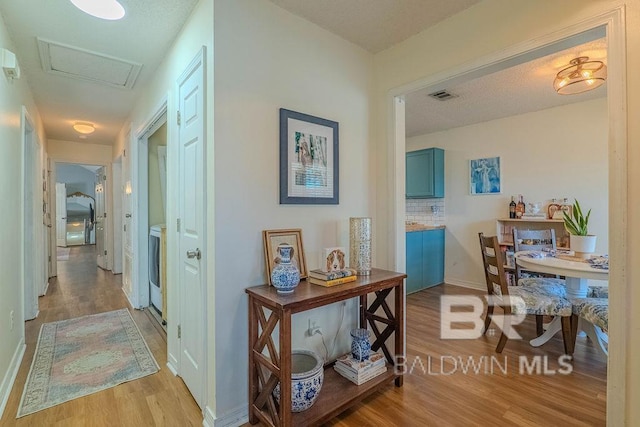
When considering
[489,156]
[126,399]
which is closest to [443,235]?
[489,156]

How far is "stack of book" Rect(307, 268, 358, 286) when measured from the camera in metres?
1.76

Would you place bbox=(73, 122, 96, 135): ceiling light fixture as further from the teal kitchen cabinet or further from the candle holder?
the teal kitchen cabinet

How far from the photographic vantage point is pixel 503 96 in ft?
11.1

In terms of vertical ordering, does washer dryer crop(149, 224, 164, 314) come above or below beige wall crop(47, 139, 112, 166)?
below

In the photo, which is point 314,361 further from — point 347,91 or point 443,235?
point 443,235

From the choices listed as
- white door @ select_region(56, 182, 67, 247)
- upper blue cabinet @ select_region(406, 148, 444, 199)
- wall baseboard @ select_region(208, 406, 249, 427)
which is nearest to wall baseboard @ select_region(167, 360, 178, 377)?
A: wall baseboard @ select_region(208, 406, 249, 427)

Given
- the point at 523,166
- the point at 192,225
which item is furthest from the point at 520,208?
the point at 192,225

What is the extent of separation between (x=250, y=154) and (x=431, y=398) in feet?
6.18

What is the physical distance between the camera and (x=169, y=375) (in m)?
2.19

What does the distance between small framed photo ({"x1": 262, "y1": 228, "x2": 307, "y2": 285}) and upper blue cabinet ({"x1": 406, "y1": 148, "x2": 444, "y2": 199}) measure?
11.1 feet

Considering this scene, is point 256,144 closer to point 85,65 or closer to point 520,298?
point 85,65

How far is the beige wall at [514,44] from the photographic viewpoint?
131 cm

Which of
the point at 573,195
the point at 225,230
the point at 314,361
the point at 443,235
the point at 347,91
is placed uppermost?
the point at 347,91

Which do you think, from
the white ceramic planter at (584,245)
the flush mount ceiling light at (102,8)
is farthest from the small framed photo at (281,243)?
the white ceramic planter at (584,245)
